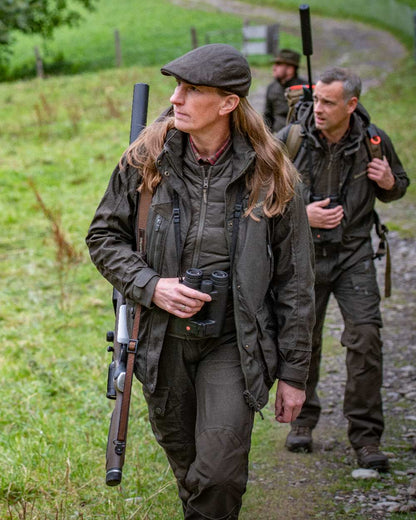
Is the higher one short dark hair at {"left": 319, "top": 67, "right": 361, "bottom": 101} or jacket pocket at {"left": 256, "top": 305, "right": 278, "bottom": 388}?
short dark hair at {"left": 319, "top": 67, "right": 361, "bottom": 101}

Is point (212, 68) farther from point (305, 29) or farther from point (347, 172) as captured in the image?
point (305, 29)

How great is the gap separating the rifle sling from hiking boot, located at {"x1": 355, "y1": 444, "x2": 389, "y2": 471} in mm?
2297

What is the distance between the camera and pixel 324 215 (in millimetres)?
5172

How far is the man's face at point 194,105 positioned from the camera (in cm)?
350

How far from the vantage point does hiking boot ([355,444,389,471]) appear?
5273 millimetres

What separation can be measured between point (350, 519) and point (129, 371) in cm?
191

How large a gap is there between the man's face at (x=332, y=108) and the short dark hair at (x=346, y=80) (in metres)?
0.03

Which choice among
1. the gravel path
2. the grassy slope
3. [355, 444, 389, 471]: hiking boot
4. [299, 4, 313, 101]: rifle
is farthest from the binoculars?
[299, 4, 313, 101]: rifle

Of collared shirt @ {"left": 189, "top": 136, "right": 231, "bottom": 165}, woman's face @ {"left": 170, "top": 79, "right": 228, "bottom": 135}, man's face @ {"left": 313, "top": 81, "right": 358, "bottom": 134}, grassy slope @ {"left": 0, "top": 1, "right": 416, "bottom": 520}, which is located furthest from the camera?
man's face @ {"left": 313, "top": 81, "right": 358, "bottom": 134}

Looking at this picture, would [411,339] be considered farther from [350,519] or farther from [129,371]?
[129,371]

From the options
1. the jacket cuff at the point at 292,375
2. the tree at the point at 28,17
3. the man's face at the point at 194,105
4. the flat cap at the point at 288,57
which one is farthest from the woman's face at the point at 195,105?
the tree at the point at 28,17

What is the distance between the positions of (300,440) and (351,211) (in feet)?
5.34

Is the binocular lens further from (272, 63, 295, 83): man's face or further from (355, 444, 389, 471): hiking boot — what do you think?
(272, 63, 295, 83): man's face

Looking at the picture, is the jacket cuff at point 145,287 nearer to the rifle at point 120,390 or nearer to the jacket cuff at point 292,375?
the rifle at point 120,390
